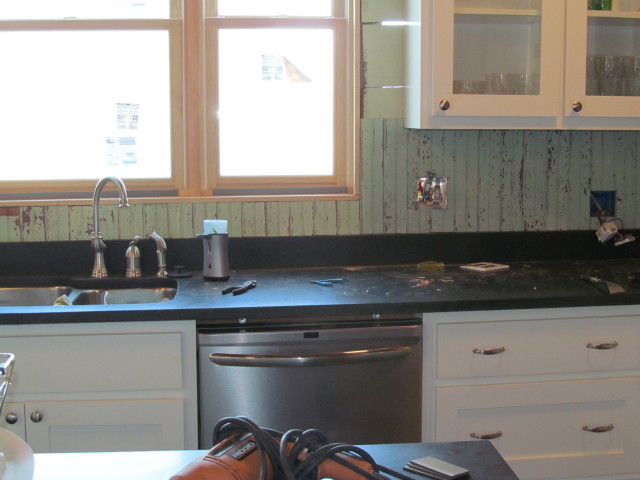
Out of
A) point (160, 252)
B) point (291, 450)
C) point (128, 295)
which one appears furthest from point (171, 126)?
point (291, 450)

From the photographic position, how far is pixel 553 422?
2479mm

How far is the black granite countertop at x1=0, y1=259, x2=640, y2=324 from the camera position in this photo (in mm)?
2289

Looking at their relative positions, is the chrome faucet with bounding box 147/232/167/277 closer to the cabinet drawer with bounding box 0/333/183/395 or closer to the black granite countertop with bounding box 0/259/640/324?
the black granite countertop with bounding box 0/259/640/324

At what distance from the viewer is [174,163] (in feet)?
10.0

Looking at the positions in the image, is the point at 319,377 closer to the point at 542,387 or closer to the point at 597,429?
the point at 542,387

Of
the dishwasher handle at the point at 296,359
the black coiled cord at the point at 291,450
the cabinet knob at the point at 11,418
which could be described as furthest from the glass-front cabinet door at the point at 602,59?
the black coiled cord at the point at 291,450

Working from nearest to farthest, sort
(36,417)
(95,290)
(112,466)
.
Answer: (112,466) → (36,417) → (95,290)

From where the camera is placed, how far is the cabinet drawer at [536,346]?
242 centimetres

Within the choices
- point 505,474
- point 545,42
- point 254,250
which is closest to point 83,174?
point 254,250

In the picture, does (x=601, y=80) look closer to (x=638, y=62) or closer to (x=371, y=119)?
(x=638, y=62)

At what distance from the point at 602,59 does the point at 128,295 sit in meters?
1.86

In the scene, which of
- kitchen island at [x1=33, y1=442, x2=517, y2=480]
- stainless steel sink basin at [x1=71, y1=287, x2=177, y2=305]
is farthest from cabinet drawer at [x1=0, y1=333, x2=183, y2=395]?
kitchen island at [x1=33, y1=442, x2=517, y2=480]

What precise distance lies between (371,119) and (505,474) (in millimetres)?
2100

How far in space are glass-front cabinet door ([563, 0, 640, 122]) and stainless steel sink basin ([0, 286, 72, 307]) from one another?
75.0 inches
